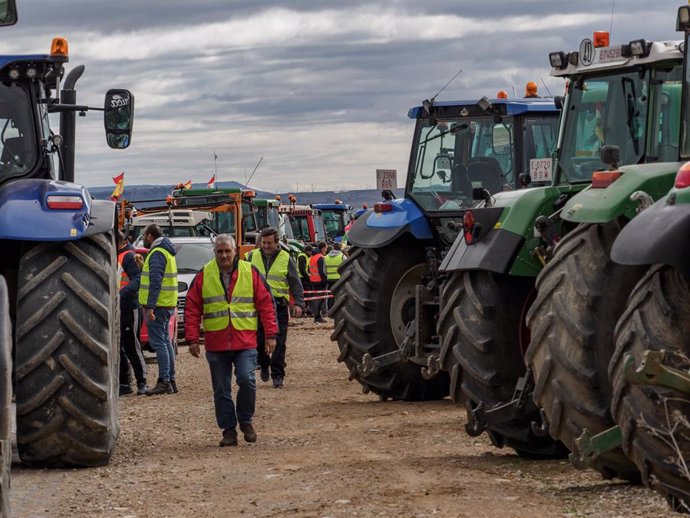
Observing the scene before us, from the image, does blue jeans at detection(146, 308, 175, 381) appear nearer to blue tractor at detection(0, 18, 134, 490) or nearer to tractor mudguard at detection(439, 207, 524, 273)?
blue tractor at detection(0, 18, 134, 490)

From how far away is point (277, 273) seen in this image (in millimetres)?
17547

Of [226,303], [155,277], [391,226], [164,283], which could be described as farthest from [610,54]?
[164,283]

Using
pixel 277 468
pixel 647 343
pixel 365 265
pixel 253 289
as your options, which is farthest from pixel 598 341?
pixel 365 265

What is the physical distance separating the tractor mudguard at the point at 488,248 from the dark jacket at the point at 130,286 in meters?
7.06

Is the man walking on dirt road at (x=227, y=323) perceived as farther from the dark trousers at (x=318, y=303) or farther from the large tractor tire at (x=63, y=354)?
the dark trousers at (x=318, y=303)

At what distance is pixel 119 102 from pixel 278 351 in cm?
726

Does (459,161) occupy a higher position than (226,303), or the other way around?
(459,161)

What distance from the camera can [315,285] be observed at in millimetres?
34781

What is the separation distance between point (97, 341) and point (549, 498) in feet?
10.1

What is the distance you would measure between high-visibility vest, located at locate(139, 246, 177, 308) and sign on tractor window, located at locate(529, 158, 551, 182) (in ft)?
20.5

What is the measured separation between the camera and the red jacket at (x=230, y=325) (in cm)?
1219

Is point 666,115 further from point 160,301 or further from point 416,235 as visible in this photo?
point 160,301

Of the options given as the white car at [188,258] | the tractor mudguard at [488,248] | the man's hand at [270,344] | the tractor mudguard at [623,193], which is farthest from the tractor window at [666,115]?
the white car at [188,258]

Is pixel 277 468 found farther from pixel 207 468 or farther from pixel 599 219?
pixel 599 219
